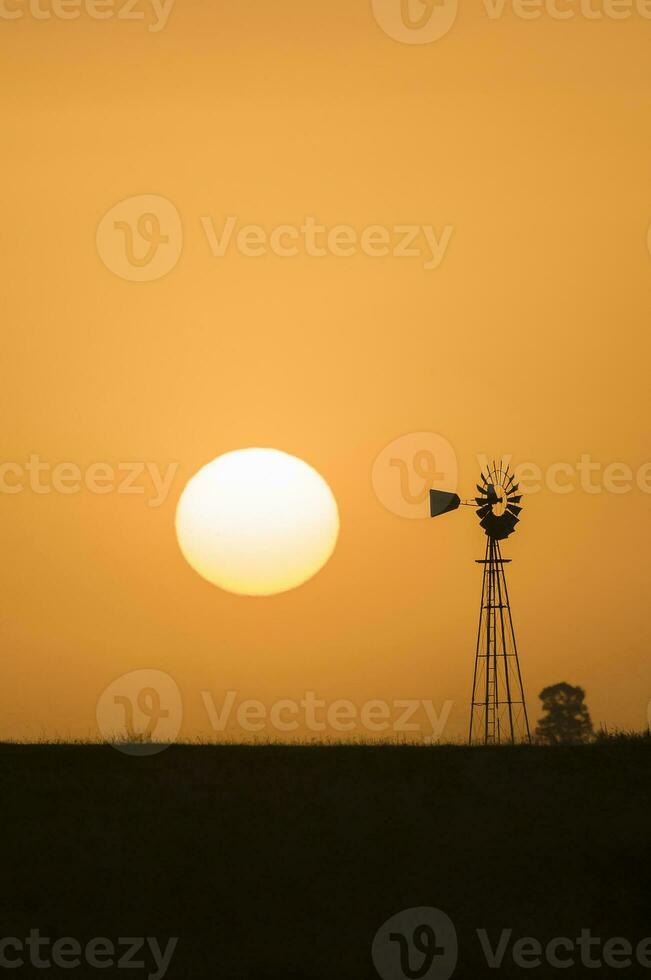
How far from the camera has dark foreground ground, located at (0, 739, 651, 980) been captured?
13602 mm

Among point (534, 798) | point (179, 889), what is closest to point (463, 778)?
point (534, 798)

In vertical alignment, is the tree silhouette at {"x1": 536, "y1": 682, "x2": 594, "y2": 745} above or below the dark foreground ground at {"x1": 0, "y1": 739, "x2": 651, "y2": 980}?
above

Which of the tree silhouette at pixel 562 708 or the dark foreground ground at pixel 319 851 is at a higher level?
the tree silhouette at pixel 562 708

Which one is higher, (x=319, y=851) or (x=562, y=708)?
(x=562, y=708)

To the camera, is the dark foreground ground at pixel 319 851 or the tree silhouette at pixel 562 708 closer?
the dark foreground ground at pixel 319 851

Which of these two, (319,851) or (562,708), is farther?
(562,708)

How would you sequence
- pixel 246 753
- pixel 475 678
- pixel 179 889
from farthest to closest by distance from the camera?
pixel 475 678 → pixel 246 753 → pixel 179 889

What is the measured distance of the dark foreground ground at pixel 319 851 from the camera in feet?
44.6

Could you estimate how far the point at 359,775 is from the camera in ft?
61.3

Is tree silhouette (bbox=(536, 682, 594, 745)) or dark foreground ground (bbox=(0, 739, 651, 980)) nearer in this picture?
dark foreground ground (bbox=(0, 739, 651, 980))

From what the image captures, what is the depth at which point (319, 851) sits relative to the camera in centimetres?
1598

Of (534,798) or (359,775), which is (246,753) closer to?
(359,775)

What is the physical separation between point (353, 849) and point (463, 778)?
123 inches

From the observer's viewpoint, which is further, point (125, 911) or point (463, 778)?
point (463, 778)
